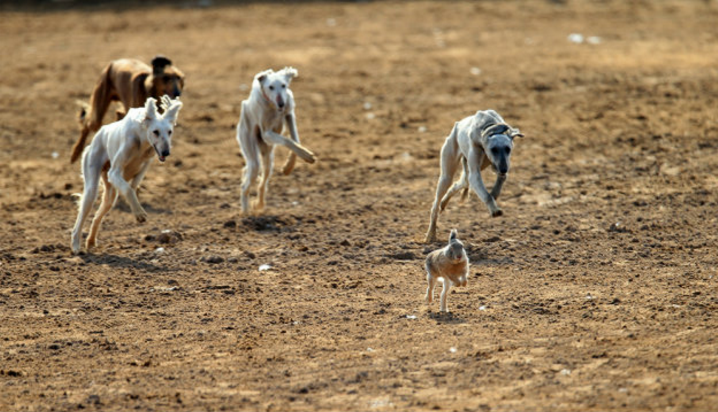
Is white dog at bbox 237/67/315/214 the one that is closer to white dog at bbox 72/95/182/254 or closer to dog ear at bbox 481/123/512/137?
white dog at bbox 72/95/182/254

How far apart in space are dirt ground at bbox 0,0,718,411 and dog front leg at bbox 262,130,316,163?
3.16ft

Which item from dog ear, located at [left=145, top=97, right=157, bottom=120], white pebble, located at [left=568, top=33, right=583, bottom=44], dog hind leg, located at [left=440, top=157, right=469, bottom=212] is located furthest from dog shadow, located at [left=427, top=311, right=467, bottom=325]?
white pebble, located at [left=568, top=33, right=583, bottom=44]

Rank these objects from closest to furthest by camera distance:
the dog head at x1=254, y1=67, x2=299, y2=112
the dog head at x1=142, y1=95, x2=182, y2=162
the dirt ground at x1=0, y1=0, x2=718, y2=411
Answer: the dirt ground at x1=0, y1=0, x2=718, y2=411
the dog head at x1=142, y1=95, x2=182, y2=162
the dog head at x1=254, y1=67, x2=299, y2=112

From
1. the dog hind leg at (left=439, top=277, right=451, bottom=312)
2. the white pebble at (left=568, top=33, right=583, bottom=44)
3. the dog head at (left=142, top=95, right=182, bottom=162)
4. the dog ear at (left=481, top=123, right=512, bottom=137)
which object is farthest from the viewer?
the white pebble at (left=568, top=33, right=583, bottom=44)

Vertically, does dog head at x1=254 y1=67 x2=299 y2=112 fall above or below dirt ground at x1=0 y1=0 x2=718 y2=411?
above

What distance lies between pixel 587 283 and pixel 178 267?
4.36 meters

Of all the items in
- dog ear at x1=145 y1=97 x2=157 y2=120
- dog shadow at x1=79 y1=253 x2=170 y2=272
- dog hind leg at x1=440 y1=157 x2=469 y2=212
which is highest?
dog ear at x1=145 y1=97 x2=157 y2=120

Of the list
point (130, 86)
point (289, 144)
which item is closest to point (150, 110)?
point (289, 144)

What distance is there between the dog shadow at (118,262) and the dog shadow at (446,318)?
130 inches

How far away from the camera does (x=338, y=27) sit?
21.9 m

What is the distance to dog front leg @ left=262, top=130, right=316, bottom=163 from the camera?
1115cm

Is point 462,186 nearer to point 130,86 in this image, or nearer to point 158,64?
point 158,64

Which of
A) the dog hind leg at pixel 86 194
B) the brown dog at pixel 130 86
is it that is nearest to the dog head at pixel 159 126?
the dog hind leg at pixel 86 194

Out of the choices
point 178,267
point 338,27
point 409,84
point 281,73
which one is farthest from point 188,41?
point 178,267
